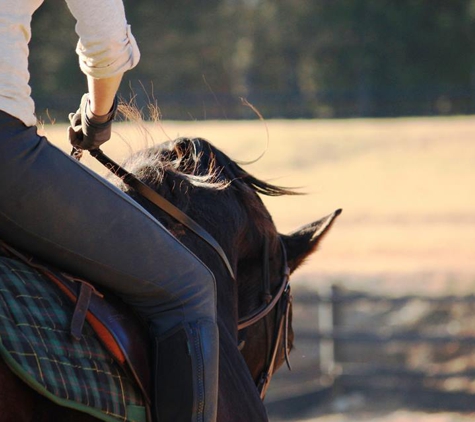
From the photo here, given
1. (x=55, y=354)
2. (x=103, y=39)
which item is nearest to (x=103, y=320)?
(x=55, y=354)

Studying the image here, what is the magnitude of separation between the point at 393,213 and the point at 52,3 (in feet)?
96.3

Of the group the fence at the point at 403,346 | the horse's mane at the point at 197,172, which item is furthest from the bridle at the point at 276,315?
the fence at the point at 403,346

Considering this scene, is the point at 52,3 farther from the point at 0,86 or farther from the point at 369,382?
the point at 0,86

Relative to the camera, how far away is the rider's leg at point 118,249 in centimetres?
200

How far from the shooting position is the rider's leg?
2002 millimetres

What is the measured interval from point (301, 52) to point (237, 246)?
49.6m

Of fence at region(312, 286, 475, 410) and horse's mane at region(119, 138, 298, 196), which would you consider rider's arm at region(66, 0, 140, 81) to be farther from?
fence at region(312, 286, 475, 410)

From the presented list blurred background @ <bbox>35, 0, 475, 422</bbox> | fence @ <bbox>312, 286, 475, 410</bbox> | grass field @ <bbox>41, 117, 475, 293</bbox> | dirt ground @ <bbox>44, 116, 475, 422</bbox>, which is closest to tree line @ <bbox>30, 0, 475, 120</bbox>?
blurred background @ <bbox>35, 0, 475, 422</bbox>

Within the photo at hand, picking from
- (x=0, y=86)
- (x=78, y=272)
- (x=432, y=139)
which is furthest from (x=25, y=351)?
(x=432, y=139)

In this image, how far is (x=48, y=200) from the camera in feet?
6.59

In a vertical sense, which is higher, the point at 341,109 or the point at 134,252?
the point at 341,109

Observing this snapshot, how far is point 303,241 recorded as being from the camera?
3242 mm

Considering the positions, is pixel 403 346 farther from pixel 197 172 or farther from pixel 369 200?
pixel 369 200

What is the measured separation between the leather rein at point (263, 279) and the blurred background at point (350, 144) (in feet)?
0.98
